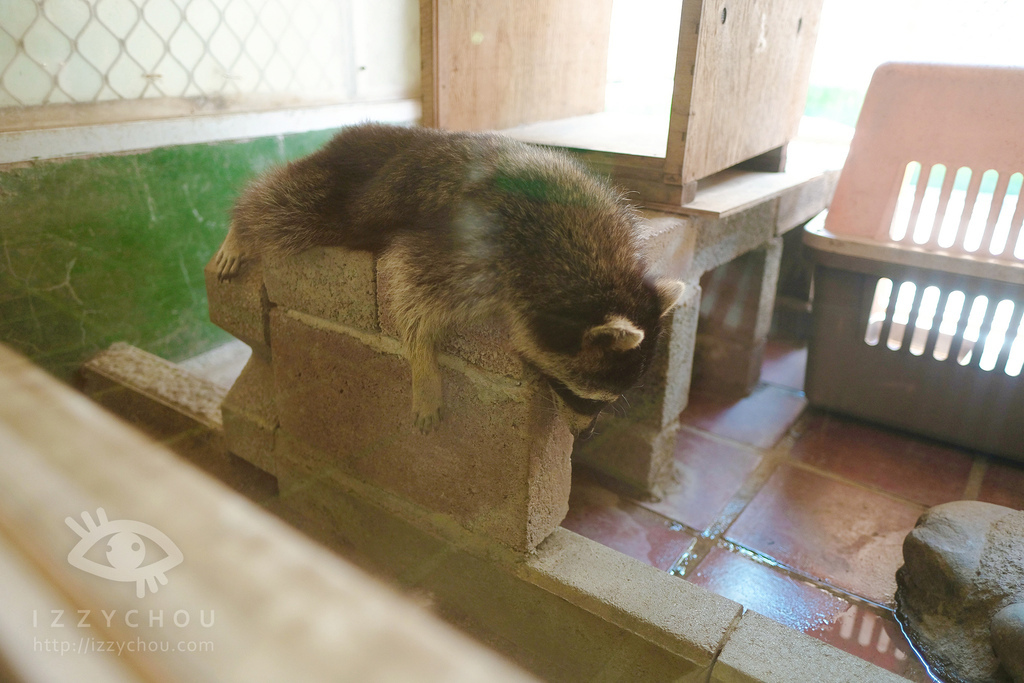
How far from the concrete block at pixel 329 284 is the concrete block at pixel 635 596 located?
1.01m

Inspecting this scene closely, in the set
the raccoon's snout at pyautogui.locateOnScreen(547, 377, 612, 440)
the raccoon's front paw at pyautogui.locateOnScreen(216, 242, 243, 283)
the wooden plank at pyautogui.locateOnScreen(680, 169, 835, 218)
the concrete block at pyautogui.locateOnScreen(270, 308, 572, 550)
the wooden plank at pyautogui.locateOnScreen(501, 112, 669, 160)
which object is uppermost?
the wooden plank at pyautogui.locateOnScreen(501, 112, 669, 160)

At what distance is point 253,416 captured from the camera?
9.43 feet

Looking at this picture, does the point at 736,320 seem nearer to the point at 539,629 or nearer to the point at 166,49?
the point at 539,629

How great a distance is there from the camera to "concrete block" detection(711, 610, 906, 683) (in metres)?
1.63

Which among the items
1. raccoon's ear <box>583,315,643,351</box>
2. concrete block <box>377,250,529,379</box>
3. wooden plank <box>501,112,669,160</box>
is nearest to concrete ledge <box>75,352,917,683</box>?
concrete block <box>377,250,529,379</box>

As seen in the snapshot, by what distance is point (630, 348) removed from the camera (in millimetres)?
1717

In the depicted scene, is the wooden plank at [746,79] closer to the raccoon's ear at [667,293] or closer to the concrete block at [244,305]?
the raccoon's ear at [667,293]

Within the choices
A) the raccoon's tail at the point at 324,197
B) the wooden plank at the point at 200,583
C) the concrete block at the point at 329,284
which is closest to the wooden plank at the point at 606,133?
the raccoon's tail at the point at 324,197

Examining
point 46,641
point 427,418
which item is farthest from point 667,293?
point 46,641

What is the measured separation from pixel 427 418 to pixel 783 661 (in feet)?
4.05

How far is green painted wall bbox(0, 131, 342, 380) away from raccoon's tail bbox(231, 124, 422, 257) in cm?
48

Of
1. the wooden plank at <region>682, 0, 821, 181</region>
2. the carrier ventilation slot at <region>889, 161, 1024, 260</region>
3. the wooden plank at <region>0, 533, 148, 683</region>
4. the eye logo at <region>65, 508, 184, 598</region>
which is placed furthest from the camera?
the carrier ventilation slot at <region>889, 161, 1024, 260</region>

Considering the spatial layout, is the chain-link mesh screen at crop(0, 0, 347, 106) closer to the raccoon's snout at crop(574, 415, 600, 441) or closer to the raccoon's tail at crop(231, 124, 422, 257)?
the raccoon's tail at crop(231, 124, 422, 257)

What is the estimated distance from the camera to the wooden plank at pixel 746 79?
96.3 inches
